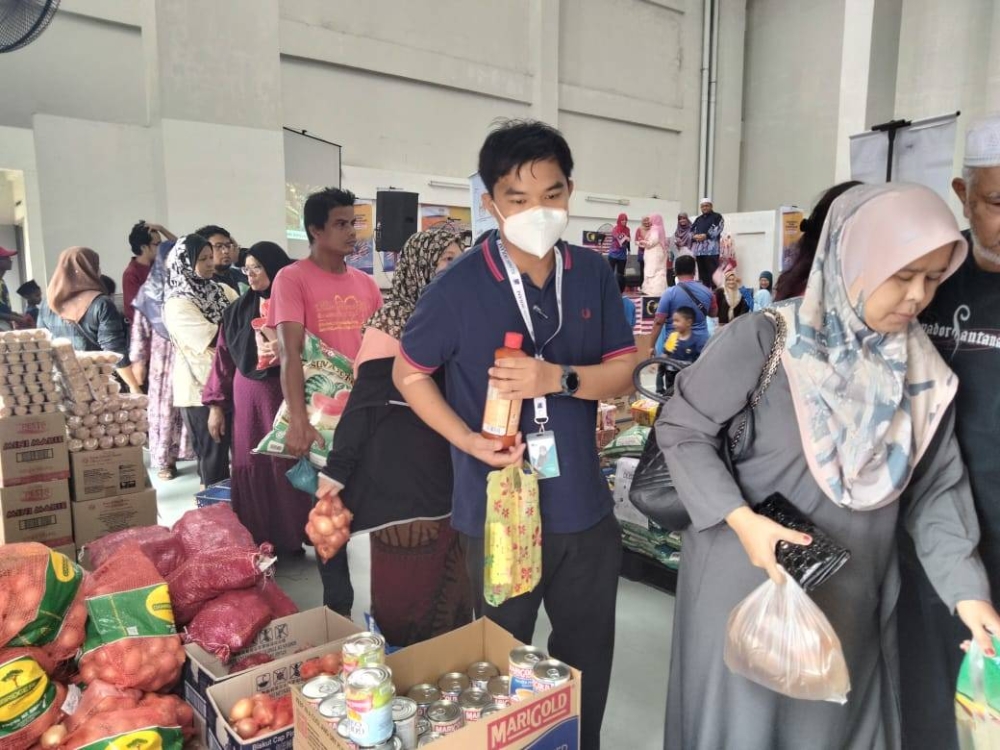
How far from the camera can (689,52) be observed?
12.9m

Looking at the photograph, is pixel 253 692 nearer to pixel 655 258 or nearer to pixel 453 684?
pixel 453 684

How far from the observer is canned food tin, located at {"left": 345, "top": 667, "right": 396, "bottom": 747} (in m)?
1.07

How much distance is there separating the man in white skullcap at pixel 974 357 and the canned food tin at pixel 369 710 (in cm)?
106

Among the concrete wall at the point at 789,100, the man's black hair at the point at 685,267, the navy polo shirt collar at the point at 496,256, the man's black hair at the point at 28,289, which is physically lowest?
Result: the man's black hair at the point at 28,289

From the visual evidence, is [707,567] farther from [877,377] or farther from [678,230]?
[678,230]

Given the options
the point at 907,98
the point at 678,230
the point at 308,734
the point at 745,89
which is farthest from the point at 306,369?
the point at 745,89

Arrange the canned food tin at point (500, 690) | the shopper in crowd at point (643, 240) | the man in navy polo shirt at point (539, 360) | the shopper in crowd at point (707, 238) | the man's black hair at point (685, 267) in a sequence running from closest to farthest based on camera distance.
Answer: the canned food tin at point (500, 690) < the man in navy polo shirt at point (539, 360) < the man's black hair at point (685, 267) < the shopper in crowd at point (643, 240) < the shopper in crowd at point (707, 238)

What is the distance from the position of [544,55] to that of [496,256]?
10.3m

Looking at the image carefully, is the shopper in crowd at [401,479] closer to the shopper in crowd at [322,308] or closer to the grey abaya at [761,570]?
the shopper in crowd at [322,308]

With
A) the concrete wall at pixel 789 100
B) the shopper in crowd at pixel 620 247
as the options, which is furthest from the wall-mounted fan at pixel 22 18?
the concrete wall at pixel 789 100

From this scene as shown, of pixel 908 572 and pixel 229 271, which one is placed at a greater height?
pixel 229 271

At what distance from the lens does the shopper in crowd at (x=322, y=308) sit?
7.73ft

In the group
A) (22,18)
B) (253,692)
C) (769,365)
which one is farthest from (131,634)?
(22,18)

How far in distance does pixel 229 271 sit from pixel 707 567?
12.4 ft
